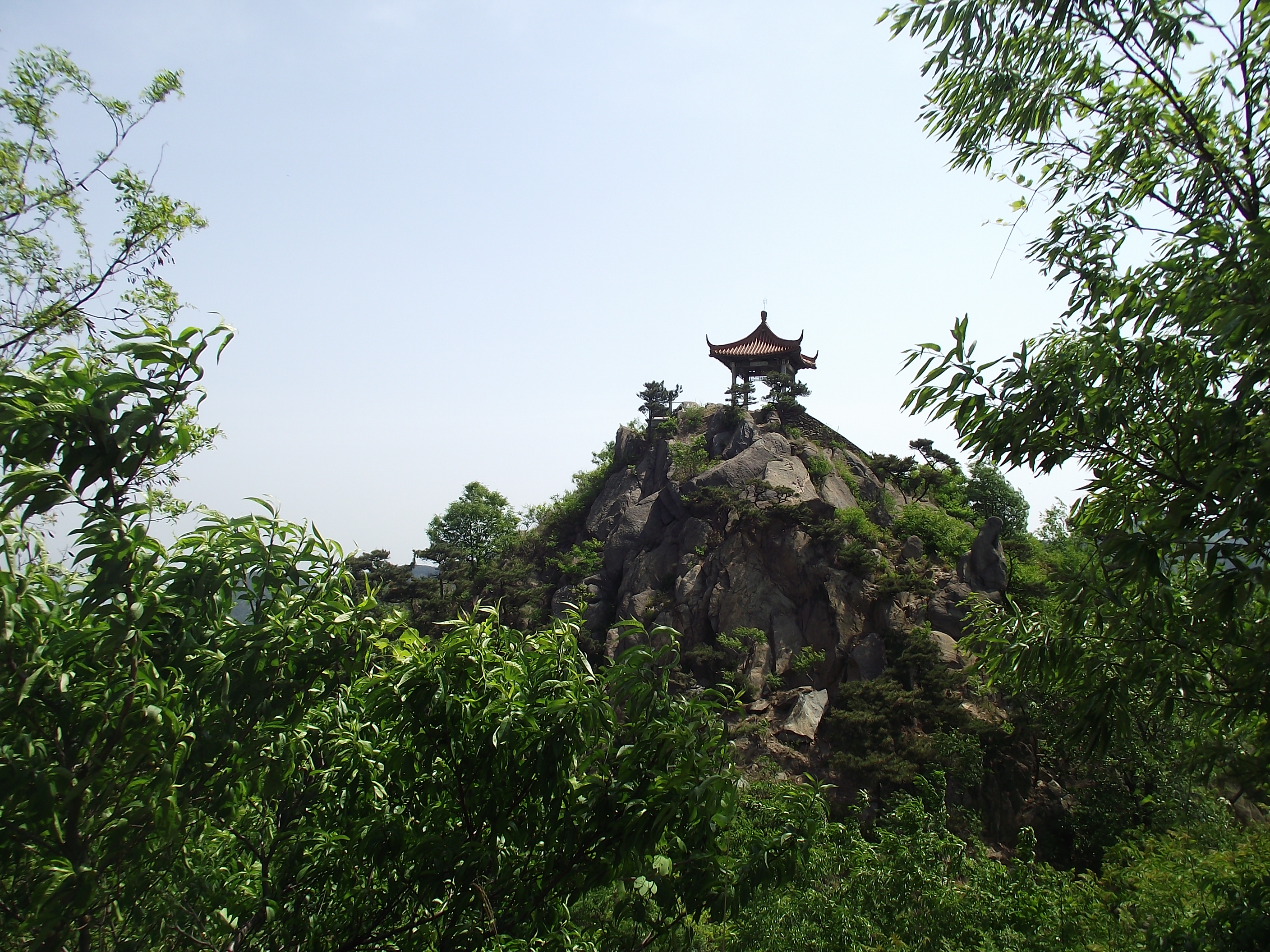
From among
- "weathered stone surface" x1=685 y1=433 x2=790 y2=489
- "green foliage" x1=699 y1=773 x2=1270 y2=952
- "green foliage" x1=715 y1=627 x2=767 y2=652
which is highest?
"weathered stone surface" x1=685 y1=433 x2=790 y2=489

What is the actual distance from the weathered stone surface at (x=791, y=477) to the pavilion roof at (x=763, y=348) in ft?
21.9

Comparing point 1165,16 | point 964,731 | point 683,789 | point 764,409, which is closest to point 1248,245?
point 1165,16

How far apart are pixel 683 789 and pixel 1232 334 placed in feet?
9.01

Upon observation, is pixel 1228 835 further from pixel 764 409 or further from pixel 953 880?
pixel 764 409

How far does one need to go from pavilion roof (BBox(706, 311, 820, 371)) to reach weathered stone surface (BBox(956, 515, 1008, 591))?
1209cm

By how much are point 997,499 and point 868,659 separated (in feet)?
48.1

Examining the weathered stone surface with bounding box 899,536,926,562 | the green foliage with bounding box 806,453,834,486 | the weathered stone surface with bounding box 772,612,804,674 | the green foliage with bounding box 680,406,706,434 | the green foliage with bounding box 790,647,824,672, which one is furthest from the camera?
the green foliage with bounding box 680,406,706,434

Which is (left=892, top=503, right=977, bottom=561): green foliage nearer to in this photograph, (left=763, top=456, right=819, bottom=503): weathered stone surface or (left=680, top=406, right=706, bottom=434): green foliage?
(left=763, top=456, right=819, bottom=503): weathered stone surface

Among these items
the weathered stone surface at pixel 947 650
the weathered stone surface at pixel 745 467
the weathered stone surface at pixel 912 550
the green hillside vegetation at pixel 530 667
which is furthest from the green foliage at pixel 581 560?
the green hillside vegetation at pixel 530 667

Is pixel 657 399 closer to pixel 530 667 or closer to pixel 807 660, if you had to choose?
pixel 807 660

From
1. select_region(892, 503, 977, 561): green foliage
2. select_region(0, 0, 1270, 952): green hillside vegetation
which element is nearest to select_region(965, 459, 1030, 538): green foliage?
select_region(892, 503, 977, 561): green foliage

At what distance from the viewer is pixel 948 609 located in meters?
22.4

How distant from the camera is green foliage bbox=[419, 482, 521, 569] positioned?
35.2 meters

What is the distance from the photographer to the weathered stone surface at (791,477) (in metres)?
27.1
